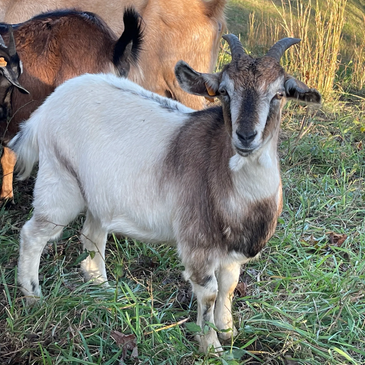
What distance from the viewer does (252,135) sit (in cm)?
229

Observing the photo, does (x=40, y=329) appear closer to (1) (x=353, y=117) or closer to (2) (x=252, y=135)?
(2) (x=252, y=135)

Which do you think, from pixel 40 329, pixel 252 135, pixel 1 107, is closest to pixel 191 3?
pixel 1 107

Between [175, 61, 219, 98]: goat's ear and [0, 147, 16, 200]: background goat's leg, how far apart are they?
206cm

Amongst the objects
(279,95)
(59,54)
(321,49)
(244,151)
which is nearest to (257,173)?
(244,151)

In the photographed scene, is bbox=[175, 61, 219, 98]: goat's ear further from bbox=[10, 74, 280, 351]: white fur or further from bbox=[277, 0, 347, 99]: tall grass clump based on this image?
bbox=[277, 0, 347, 99]: tall grass clump

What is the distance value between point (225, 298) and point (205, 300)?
27 centimetres

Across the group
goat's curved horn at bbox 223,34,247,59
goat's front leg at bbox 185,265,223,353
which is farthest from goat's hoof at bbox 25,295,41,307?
goat's curved horn at bbox 223,34,247,59

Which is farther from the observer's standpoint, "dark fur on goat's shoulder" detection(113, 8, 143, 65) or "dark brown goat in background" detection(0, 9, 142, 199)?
"dark brown goat in background" detection(0, 9, 142, 199)

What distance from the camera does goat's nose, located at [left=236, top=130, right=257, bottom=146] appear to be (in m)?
2.28

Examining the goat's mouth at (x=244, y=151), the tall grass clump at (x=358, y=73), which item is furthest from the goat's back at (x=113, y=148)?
the tall grass clump at (x=358, y=73)

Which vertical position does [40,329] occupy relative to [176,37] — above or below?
below

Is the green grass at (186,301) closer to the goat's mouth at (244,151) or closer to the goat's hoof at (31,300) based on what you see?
the goat's hoof at (31,300)

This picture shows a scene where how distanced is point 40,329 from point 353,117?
5.21 metres

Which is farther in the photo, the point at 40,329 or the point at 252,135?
the point at 40,329
